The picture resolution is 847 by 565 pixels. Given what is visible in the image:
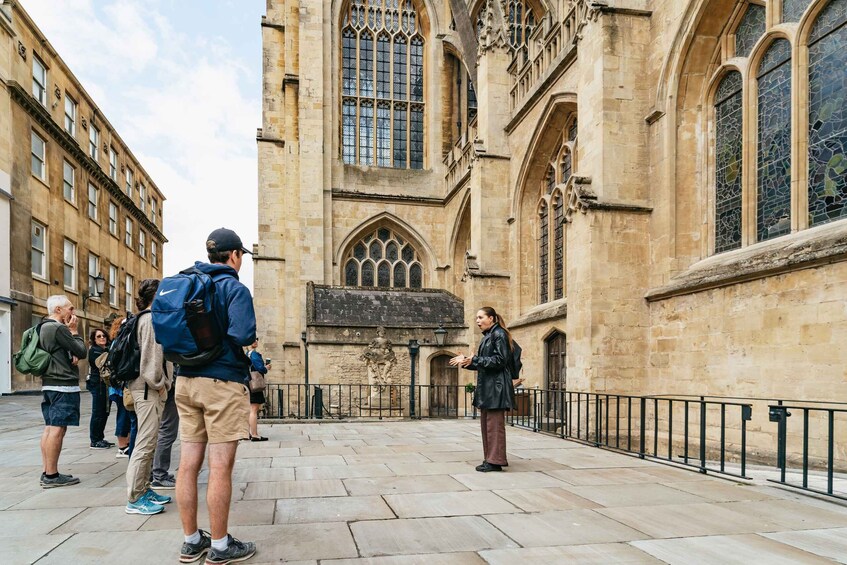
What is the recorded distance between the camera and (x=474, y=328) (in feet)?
60.5

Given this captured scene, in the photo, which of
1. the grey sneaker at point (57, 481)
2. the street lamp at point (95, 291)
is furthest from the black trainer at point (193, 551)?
the street lamp at point (95, 291)

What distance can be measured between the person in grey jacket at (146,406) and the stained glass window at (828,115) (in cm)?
861

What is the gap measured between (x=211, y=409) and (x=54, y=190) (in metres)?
23.3

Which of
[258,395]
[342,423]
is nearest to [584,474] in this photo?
[258,395]

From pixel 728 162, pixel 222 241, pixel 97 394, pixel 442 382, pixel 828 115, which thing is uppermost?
pixel 828 115

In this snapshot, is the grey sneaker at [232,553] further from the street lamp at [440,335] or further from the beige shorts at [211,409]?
the street lamp at [440,335]

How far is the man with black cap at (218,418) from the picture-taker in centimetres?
316

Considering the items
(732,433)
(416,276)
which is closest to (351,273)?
(416,276)

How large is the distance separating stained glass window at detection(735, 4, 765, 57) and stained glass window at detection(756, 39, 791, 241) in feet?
1.44

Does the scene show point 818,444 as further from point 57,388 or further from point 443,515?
point 57,388

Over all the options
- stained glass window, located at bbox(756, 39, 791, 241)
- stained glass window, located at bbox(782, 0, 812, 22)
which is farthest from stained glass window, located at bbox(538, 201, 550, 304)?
stained glass window, located at bbox(782, 0, 812, 22)

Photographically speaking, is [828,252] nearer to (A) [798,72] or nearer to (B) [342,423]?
(A) [798,72]

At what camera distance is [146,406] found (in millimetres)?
4512

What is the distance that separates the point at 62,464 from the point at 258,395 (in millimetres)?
2412
